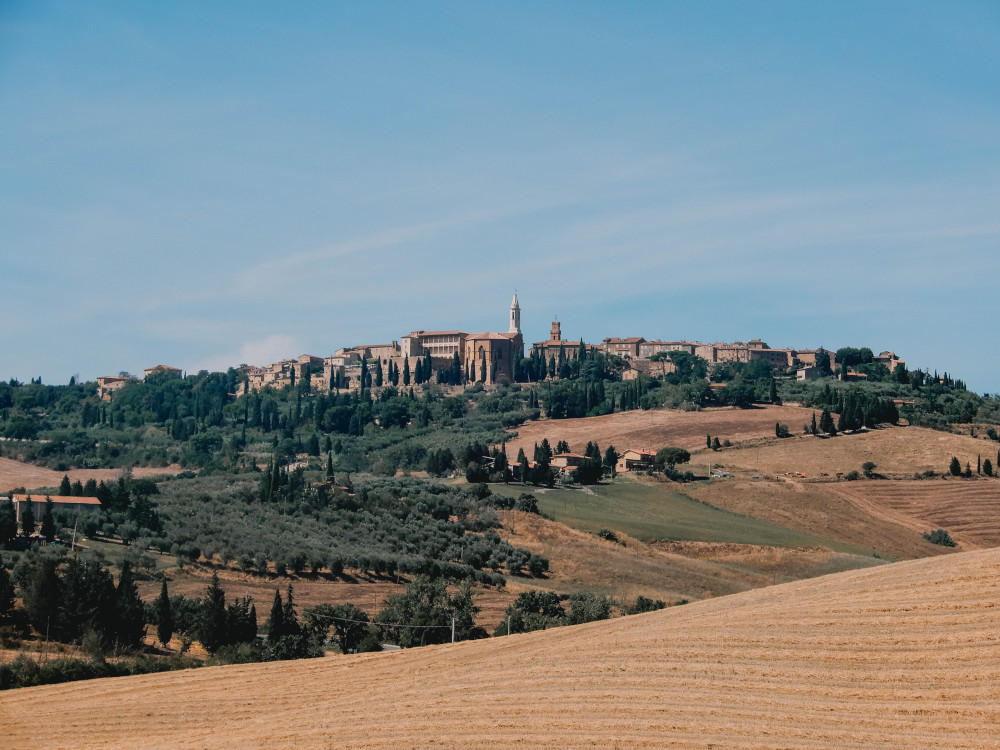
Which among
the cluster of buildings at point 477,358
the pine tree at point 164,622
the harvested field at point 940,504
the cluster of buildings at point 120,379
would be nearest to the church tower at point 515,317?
the cluster of buildings at point 477,358

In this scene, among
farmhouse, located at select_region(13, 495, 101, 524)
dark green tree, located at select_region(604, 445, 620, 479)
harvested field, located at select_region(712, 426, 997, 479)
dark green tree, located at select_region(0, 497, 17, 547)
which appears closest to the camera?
dark green tree, located at select_region(0, 497, 17, 547)

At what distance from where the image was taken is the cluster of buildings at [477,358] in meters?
139

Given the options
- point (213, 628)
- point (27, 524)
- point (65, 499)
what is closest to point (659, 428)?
point (65, 499)

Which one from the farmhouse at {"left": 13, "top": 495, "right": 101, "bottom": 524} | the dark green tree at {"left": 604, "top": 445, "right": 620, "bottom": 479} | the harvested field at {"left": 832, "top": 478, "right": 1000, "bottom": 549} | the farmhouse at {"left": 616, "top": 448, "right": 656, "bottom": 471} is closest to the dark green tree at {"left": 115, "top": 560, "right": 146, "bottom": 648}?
the farmhouse at {"left": 13, "top": 495, "right": 101, "bottom": 524}

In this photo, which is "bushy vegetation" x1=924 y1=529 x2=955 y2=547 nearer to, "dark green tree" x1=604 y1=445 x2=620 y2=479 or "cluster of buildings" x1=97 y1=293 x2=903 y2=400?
"dark green tree" x1=604 y1=445 x2=620 y2=479

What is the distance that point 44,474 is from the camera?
92.6m

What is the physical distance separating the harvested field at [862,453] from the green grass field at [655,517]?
453 inches

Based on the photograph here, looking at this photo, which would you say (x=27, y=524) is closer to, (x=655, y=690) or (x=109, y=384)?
(x=655, y=690)

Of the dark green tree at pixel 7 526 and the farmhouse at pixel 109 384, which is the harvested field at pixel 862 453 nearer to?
the dark green tree at pixel 7 526

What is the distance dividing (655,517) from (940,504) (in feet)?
66.2

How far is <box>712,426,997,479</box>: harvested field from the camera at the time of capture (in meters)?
80.4

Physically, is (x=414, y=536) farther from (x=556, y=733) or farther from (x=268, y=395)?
(x=268, y=395)

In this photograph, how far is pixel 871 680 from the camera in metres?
21.0

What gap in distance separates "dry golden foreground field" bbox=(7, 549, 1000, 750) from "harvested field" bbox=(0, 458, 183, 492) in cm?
6130
